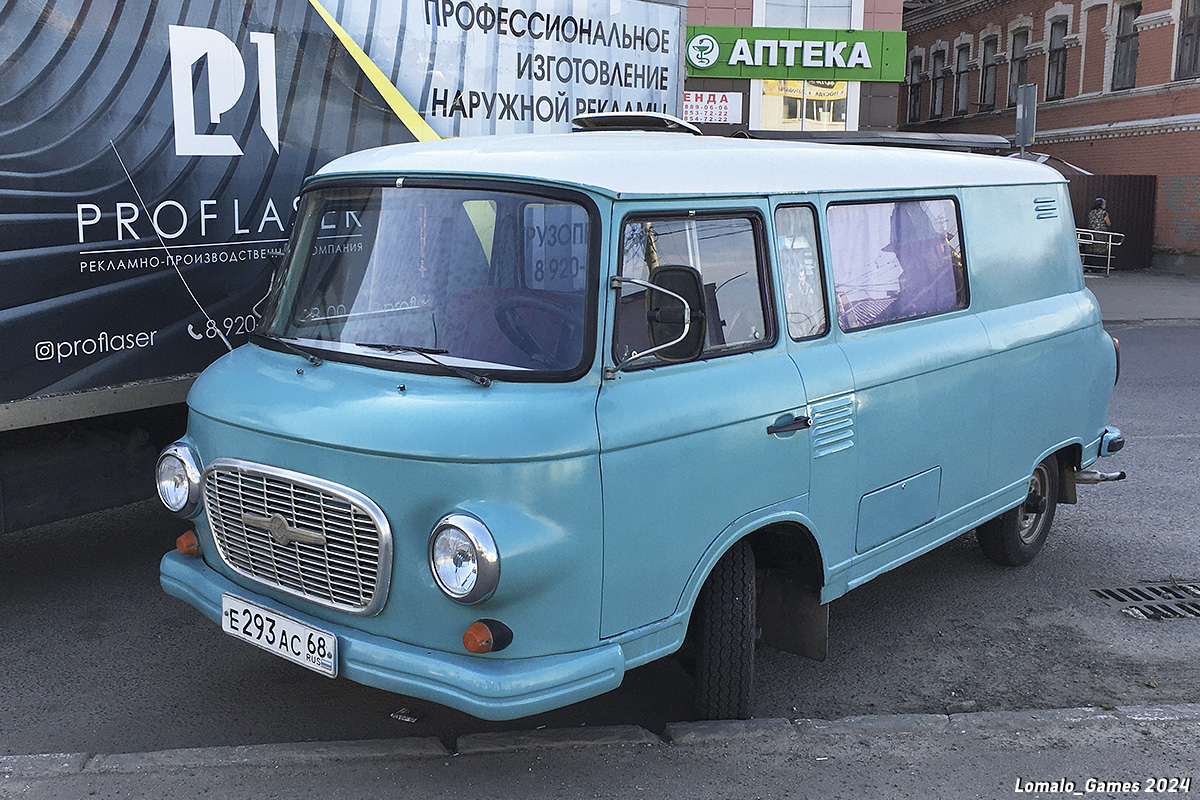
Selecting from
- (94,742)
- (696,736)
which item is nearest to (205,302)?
A: (94,742)

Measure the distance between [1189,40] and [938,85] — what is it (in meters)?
14.4

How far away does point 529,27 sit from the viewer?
701cm

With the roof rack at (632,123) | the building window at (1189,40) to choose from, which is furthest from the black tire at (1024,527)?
the building window at (1189,40)

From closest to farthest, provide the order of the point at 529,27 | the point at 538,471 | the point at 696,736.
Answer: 1. the point at 538,471
2. the point at 696,736
3. the point at 529,27

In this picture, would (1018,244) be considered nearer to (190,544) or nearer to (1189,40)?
(190,544)

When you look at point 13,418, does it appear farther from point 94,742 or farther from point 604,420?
point 604,420

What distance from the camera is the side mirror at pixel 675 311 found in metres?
3.89

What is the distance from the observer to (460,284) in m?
4.07

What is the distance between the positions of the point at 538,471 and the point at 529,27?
4112mm

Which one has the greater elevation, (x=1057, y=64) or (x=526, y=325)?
(x=1057, y=64)

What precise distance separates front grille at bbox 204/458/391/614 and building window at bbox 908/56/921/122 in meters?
41.4

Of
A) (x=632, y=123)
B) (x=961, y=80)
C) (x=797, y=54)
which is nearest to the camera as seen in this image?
(x=632, y=123)

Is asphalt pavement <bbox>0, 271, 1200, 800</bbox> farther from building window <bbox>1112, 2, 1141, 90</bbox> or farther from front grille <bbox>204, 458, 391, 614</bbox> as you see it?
building window <bbox>1112, 2, 1141, 90</bbox>

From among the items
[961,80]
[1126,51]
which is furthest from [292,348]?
[961,80]
